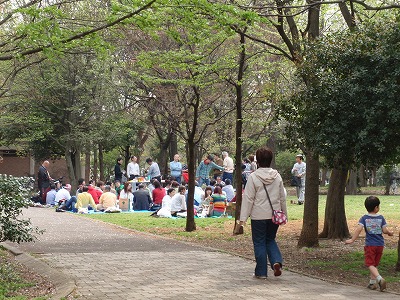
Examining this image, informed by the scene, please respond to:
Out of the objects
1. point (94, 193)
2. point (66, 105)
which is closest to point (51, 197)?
point (94, 193)

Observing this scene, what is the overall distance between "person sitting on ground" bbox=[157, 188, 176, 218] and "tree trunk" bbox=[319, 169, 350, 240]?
8.08 metres

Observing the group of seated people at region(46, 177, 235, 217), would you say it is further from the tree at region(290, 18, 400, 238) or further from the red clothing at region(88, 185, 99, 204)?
the tree at region(290, 18, 400, 238)

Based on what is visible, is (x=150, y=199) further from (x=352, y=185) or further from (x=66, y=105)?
(x=352, y=185)

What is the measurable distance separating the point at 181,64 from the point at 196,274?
6198 mm

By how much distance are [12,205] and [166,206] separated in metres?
13.0

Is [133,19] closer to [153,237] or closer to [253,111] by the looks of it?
[153,237]

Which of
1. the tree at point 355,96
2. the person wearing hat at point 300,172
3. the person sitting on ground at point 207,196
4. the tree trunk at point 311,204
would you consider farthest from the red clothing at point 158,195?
the tree at point 355,96

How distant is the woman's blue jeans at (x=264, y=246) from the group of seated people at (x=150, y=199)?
500 inches

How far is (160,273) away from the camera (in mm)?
10188

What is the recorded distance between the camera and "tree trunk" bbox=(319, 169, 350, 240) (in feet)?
50.4

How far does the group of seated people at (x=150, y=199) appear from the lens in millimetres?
22938

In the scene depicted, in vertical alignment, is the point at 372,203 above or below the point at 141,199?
above

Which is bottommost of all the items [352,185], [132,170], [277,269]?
[277,269]

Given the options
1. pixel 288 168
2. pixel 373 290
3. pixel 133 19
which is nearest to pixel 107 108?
pixel 288 168
